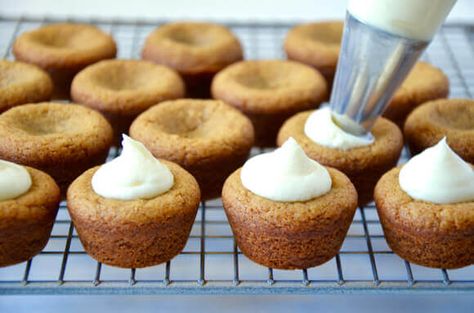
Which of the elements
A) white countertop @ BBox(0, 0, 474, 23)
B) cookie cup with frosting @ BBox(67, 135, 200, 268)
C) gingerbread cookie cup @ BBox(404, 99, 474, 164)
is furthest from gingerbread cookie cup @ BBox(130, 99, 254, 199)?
white countertop @ BBox(0, 0, 474, 23)

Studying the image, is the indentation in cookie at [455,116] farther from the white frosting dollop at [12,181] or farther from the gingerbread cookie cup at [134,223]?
the white frosting dollop at [12,181]

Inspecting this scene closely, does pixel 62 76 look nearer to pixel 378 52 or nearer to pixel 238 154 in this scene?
pixel 238 154

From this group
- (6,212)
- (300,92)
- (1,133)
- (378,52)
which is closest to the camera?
(6,212)

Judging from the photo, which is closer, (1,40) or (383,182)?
(383,182)

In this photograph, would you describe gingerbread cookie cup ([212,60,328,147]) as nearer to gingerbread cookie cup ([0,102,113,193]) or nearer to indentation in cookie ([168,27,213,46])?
indentation in cookie ([168,27,213,46])

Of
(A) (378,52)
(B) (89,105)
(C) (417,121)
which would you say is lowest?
(B) (89,105)

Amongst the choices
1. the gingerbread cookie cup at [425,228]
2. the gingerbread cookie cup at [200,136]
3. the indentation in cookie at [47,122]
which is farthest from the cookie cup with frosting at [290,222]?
the indentation in cookie at [47,122]

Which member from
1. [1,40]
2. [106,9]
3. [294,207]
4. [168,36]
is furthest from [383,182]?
[106,9]
